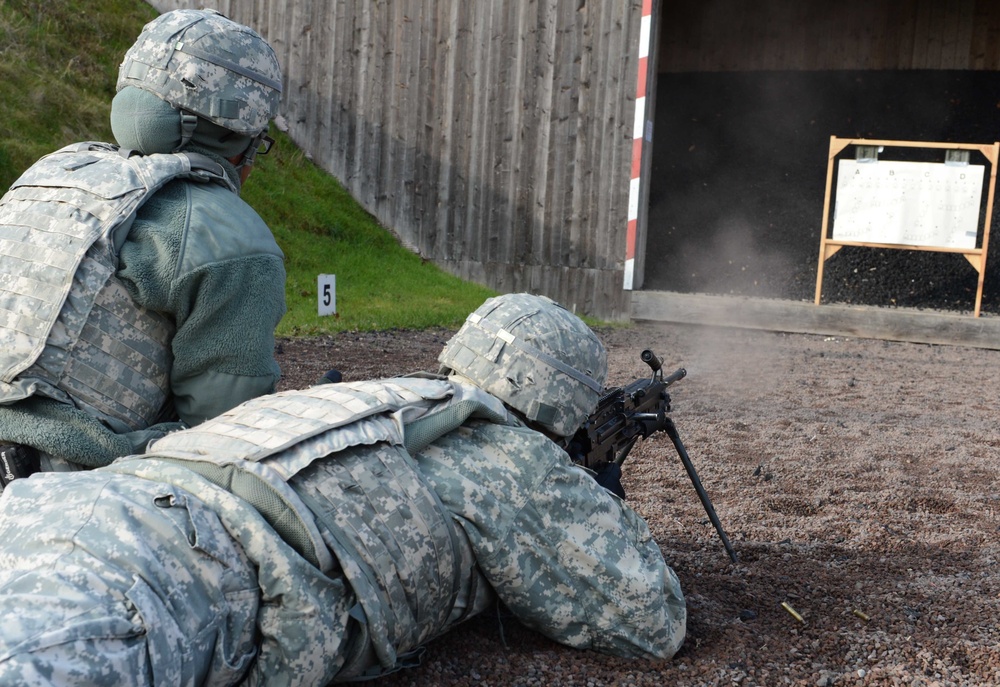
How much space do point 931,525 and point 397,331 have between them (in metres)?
4.91

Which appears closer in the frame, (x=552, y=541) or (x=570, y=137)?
(x=552, y=541)

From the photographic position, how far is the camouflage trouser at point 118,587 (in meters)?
1.63

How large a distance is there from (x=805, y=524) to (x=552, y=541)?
2.11m

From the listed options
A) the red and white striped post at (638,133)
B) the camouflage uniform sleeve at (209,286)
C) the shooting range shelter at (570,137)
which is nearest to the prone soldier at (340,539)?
the camouflage uniform sleeve at (209,286)

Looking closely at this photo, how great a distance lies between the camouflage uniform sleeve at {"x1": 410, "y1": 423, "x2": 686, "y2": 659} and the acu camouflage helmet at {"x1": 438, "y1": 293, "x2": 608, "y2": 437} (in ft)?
1.06

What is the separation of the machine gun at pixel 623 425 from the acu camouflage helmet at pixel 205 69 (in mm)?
1408

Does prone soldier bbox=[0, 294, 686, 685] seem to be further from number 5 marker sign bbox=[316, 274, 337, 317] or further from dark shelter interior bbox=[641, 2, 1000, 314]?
dark shelter interior bbox=[641, 2, 1000, 314]

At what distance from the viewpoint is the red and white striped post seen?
9523mm

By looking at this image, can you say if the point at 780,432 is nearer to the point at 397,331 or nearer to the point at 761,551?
the point at 761,551

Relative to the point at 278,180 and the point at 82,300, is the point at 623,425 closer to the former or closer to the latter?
the point at 82,300

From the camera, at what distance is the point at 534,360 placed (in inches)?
110

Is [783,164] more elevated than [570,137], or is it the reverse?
[783,164]

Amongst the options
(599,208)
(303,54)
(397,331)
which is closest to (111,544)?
(397,331)

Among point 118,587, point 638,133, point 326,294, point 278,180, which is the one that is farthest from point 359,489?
point 278,180
